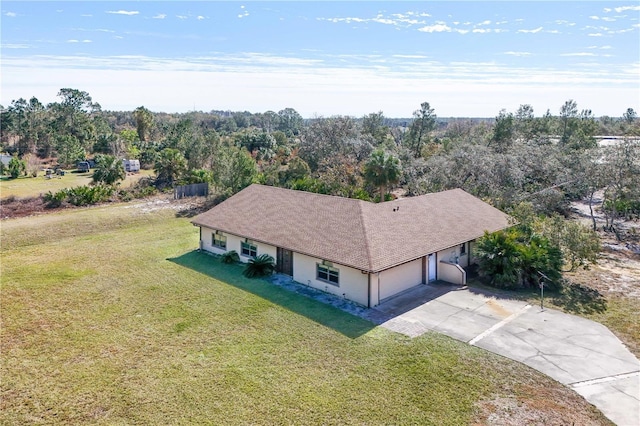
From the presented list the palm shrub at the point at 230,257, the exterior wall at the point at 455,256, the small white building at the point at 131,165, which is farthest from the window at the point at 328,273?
the small white building at the point at 131,165

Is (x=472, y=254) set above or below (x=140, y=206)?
below

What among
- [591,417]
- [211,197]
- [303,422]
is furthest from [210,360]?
[211,197]

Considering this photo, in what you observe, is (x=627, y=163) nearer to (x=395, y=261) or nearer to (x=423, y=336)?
(x=395, y=261)

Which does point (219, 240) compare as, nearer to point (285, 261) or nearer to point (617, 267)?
point (285, 261)

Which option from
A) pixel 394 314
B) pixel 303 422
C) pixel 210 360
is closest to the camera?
pixel 303 422

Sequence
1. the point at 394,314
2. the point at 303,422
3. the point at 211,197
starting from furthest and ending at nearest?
1. the point at 211,197
2. the point at 394,314
3. the point at 303,422

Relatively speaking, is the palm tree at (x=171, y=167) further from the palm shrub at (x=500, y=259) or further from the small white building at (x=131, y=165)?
the palm shrub at (x=500, y=259)

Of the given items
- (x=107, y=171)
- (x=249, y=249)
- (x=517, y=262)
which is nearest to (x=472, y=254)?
(x=517, y=262)

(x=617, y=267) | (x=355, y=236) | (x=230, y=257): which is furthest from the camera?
(x=230, y=257)
